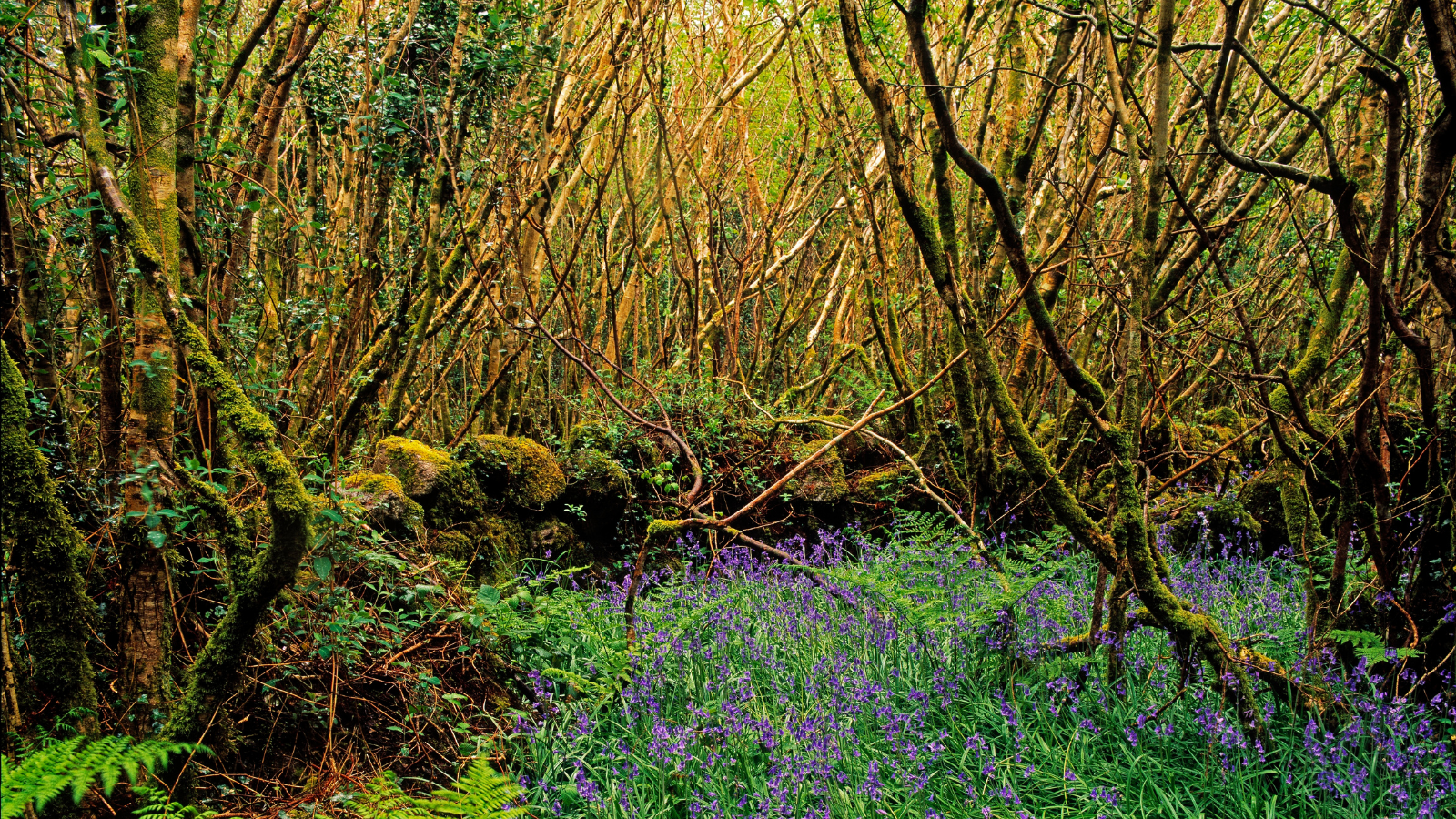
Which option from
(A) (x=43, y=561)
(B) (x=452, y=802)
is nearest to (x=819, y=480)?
(B) (x=452, y=802)

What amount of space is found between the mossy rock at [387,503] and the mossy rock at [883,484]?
10.8ft

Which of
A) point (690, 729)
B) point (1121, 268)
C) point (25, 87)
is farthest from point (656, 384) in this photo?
point (25, 87)

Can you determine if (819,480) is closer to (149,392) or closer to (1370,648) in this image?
(1370,648)

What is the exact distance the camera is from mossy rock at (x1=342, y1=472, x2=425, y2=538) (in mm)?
3812

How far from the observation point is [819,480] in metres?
6.05

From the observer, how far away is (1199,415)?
6.97m

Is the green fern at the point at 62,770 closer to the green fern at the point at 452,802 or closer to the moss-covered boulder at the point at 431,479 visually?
the green fern at the point at 452,802

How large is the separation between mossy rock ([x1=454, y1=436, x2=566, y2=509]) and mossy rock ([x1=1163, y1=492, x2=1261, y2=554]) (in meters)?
4.00

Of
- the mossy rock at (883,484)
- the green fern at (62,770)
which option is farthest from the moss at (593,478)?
the green fern at (62,770)

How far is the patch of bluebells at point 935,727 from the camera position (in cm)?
250

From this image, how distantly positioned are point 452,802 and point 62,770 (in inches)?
33.6

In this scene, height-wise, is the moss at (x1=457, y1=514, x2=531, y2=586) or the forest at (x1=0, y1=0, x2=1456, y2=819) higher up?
the forest at (x1=0, y1=0, x2=1456, y2=819)

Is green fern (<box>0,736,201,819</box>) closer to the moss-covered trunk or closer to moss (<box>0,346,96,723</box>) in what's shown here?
moss (<box>0,346,96,723</box>)

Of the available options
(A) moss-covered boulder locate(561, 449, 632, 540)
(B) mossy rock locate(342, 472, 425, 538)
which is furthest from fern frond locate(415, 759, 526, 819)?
(A) moss-covered boulder locate(561, 449, 632, 540)
